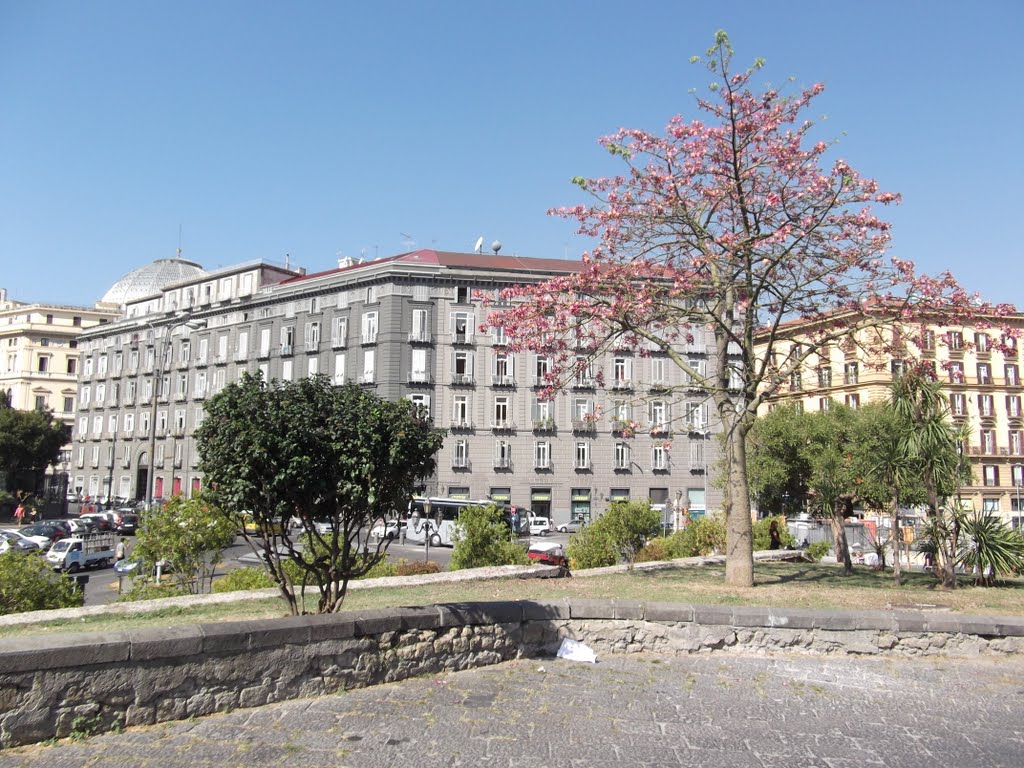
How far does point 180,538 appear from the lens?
1397cm

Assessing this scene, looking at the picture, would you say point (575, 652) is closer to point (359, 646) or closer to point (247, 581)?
point (359, 646)

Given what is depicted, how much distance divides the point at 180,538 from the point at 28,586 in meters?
3.49

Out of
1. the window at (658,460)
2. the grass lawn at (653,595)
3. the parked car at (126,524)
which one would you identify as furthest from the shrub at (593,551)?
the window at (658,460)

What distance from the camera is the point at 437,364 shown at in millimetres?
52281

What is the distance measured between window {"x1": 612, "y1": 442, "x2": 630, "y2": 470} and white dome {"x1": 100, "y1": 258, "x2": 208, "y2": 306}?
52413mm

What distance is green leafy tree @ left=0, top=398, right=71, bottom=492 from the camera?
2468 inches

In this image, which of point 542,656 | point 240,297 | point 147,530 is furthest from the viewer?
point 240,297

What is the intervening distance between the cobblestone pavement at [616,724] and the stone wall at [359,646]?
0.15 meters

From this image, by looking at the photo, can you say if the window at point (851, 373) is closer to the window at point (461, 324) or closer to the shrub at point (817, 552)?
the shrub at point (817, 552)

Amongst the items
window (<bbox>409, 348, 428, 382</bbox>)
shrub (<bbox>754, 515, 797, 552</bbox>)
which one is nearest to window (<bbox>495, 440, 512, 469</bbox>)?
window (<bbox>409, 348, 428, 382</bbox>)

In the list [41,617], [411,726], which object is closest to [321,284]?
[41,617]

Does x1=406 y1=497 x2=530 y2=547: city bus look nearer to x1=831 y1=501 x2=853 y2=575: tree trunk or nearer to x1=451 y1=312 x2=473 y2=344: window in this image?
x1=451 y1=312 x2=473 y2=344: window

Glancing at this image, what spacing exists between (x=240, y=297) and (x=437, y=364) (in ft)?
60.6

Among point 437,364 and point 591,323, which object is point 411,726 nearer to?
point 591,323
